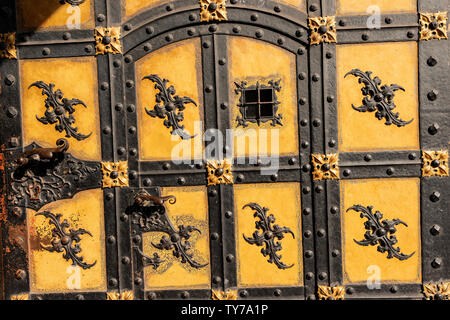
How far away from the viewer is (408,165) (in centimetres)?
268

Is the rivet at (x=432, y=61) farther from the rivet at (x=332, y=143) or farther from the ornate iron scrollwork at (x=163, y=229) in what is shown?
the ornate iron scrollwork at (x=163, y=229)

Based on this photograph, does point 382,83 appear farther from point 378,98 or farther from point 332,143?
point 332,143

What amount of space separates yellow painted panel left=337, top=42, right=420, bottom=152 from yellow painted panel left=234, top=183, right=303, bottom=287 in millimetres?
526

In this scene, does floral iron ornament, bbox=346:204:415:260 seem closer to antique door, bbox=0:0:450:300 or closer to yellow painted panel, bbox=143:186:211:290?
antique door, bbox=0:0:450:300

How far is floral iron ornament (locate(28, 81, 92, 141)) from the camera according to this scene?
107 inches

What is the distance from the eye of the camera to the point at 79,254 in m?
2.78

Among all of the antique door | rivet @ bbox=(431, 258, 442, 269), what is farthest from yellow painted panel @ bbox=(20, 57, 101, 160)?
rivet @ bbox=(431, 258, 442, 269)

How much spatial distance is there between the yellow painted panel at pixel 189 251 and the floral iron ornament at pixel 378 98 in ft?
4.25

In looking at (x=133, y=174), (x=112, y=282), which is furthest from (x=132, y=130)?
(x=112, y=282)

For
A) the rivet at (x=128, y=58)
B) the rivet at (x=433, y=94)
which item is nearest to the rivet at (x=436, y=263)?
the rivet at (x=433, y=94)

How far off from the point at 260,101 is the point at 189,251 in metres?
1.18

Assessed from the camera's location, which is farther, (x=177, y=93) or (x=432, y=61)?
(x=177, y=93)

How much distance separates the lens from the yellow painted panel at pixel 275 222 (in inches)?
108

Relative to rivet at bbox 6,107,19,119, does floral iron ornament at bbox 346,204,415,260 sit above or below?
below
